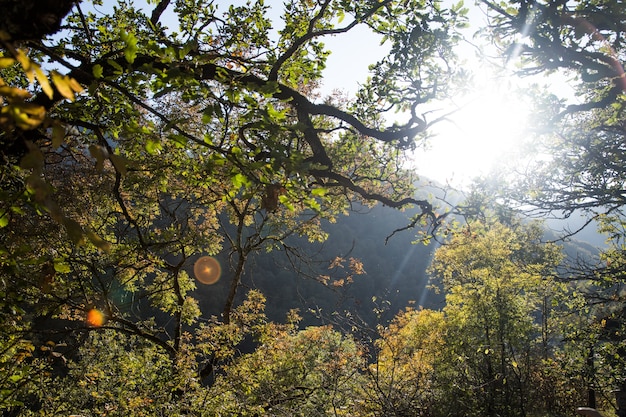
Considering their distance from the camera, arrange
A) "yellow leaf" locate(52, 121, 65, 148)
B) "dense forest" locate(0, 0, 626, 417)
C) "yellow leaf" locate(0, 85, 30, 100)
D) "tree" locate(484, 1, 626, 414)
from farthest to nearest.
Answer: "tree" locate(484, 1, 626, 414)
"dense forest" locate(0, 0, 626, 417)
"yellow leaf" locate(52, 121, 65, 148)
"yellow leaf" locate(0, 85, 30, 100)

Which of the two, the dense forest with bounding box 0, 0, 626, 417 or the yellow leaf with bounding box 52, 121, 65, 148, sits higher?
the dense forest with bounding box 0, 0, 626, 417

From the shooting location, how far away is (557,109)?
20.1 ft

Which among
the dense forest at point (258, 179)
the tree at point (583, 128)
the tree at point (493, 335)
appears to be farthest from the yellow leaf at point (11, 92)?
the tree at point (493, 335)

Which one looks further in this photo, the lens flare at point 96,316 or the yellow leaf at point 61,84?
the lens flare at point 96,316

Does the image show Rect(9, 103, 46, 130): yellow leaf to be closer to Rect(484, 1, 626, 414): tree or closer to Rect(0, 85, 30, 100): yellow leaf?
Rect(0, 85, 30, 100): yellow leaf

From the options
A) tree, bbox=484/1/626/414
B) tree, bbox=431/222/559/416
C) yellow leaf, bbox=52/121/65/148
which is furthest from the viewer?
tree, bbox=431/222/559/416

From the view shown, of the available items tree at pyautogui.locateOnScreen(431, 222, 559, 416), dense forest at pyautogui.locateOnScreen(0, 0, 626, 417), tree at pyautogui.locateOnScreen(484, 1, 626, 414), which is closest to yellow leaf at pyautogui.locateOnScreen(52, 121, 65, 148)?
dense forest at pyautogui.locateOnScreen(0, 0, 626, 417)

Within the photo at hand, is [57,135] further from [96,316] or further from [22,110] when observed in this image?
[96,316]

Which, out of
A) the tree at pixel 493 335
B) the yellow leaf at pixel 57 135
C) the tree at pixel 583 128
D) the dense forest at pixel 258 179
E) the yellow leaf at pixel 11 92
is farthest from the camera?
the tree at pixel 493 335

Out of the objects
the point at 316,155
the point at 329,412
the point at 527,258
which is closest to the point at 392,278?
the point at 527,258

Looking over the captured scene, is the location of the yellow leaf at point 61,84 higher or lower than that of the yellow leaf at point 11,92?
higher

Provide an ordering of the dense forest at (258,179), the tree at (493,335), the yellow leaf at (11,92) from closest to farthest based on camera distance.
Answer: the yellow leaf at (11,92) < the dense forest at (258,179) < the tree at (493,335)

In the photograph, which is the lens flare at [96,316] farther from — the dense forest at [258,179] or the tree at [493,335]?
the tree at [493,335]

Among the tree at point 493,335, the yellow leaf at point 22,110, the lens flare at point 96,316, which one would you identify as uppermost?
the tree at point 493,335
